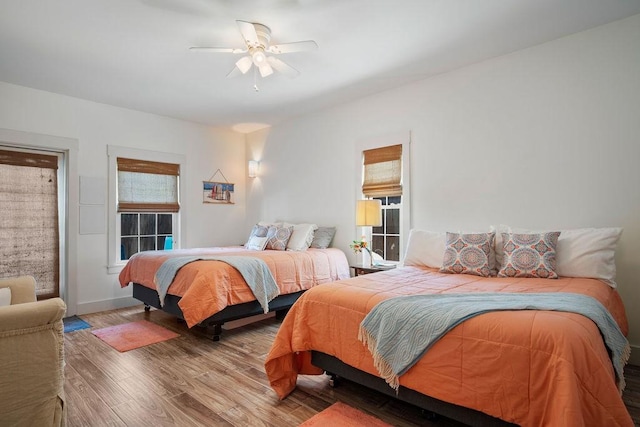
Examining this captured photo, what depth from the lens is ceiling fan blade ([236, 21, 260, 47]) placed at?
257 centimetres

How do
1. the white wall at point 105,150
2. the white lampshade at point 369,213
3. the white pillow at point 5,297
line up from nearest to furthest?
the white pillow at point 5,297, the white lampshade at point 369,213, the white wall at point 105,150

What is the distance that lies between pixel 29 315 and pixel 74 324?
9.90 feet

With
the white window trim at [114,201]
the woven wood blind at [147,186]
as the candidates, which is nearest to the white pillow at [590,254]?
the woven wood blind at [147,186]

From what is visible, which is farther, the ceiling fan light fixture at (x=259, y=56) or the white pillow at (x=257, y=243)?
the white pillow at (x=257, y=243)

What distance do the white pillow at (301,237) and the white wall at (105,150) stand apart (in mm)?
1752

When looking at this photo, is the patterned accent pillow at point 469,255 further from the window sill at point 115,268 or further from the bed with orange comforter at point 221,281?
the window sill at point 115,268

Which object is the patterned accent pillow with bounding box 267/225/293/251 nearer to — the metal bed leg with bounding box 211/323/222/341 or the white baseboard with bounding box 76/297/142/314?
the metal bed leg with bounding box 211/323/222/341

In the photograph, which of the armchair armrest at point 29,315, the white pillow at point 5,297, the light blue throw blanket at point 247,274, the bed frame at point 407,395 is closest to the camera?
the armchair armrest at point 29,315

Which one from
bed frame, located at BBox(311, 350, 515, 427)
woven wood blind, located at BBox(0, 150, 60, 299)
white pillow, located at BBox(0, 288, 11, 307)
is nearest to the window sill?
woven wood blind, located at BBox(0, 150, 60, 299)

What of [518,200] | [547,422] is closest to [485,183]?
[518,200]

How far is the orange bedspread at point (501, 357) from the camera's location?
53.4 inches

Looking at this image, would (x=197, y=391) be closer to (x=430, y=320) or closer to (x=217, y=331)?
(x=217, y=331)

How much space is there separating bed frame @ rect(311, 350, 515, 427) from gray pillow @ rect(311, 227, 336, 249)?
228 centimetres

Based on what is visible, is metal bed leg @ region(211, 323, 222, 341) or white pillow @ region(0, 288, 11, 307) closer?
white pillow @ region(0, 288, 11, 307)
